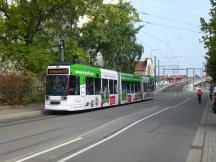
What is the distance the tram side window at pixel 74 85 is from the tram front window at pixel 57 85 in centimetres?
39

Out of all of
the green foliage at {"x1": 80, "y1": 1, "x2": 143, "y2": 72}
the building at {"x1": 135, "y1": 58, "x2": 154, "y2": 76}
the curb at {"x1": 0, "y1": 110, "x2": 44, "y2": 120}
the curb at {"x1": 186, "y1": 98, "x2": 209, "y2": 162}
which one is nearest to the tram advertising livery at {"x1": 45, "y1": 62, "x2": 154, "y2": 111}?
the curb at {"x1": 0, "y1": 110, "x2": 44, "y2": 120}

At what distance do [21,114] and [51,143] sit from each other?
14188mm

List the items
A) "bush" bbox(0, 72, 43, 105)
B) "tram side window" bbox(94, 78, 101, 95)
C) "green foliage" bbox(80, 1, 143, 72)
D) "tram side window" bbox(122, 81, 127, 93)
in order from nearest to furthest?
"bush" bbox(0, 72, 43, 105), "tram side window" bbox(94, 78, 101, 95), "tram side window" bbox(122, 81, 127, 93), "green foliage" bbox(80, 1, 143, 72)

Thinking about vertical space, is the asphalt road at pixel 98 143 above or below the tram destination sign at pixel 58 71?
below

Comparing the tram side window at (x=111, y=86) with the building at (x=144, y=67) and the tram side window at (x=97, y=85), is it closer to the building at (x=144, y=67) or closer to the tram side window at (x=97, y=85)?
the tram side window at (x=97, y=85)

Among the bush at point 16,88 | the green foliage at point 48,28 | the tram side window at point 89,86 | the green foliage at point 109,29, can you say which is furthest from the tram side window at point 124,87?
the tram side window at point 89,86

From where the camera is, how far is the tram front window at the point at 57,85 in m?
29.3

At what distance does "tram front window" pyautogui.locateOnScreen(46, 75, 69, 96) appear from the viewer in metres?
29.3

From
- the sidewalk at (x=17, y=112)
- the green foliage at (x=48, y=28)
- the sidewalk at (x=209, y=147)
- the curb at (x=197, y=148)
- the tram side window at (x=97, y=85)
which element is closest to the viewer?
the sidewalk at (x=209, y=147)

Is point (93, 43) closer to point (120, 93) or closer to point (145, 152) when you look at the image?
point (120, 93)

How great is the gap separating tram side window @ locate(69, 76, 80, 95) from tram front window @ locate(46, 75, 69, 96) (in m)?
0.39

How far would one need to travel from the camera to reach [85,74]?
31.3 metres

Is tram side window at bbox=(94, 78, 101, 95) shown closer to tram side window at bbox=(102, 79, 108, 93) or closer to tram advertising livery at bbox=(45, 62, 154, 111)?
tram advertising livery at bbox=(45, 62, 154, 111)

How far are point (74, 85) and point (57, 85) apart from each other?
40.9 inches
